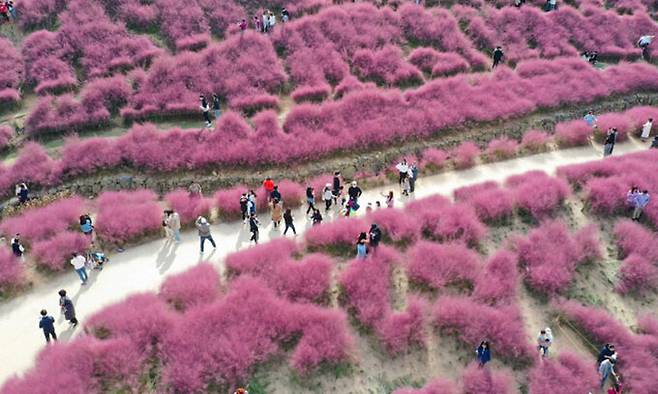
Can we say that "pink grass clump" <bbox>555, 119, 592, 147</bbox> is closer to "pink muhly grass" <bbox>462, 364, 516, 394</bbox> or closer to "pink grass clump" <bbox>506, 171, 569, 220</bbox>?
"pink grass clump" <bbox>506, 171, 569, 220</bbox>

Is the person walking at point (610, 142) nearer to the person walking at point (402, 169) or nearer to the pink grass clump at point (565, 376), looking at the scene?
the person walking at point (402, 169)

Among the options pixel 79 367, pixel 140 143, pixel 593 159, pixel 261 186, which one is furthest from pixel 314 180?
pixel 593 159

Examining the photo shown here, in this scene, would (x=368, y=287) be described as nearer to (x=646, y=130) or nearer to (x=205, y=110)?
(x=205, y=110)

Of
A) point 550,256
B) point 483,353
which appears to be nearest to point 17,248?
point 483,353

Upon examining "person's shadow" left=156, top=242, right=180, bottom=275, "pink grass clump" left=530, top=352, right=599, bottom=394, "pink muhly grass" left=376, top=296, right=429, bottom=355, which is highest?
"person's shadow" left=156, top=242, right=180, bottom=275

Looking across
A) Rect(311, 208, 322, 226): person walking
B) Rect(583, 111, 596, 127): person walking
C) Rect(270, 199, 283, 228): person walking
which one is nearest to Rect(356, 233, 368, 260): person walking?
Rect(311, 208, 322, 226): person walking
